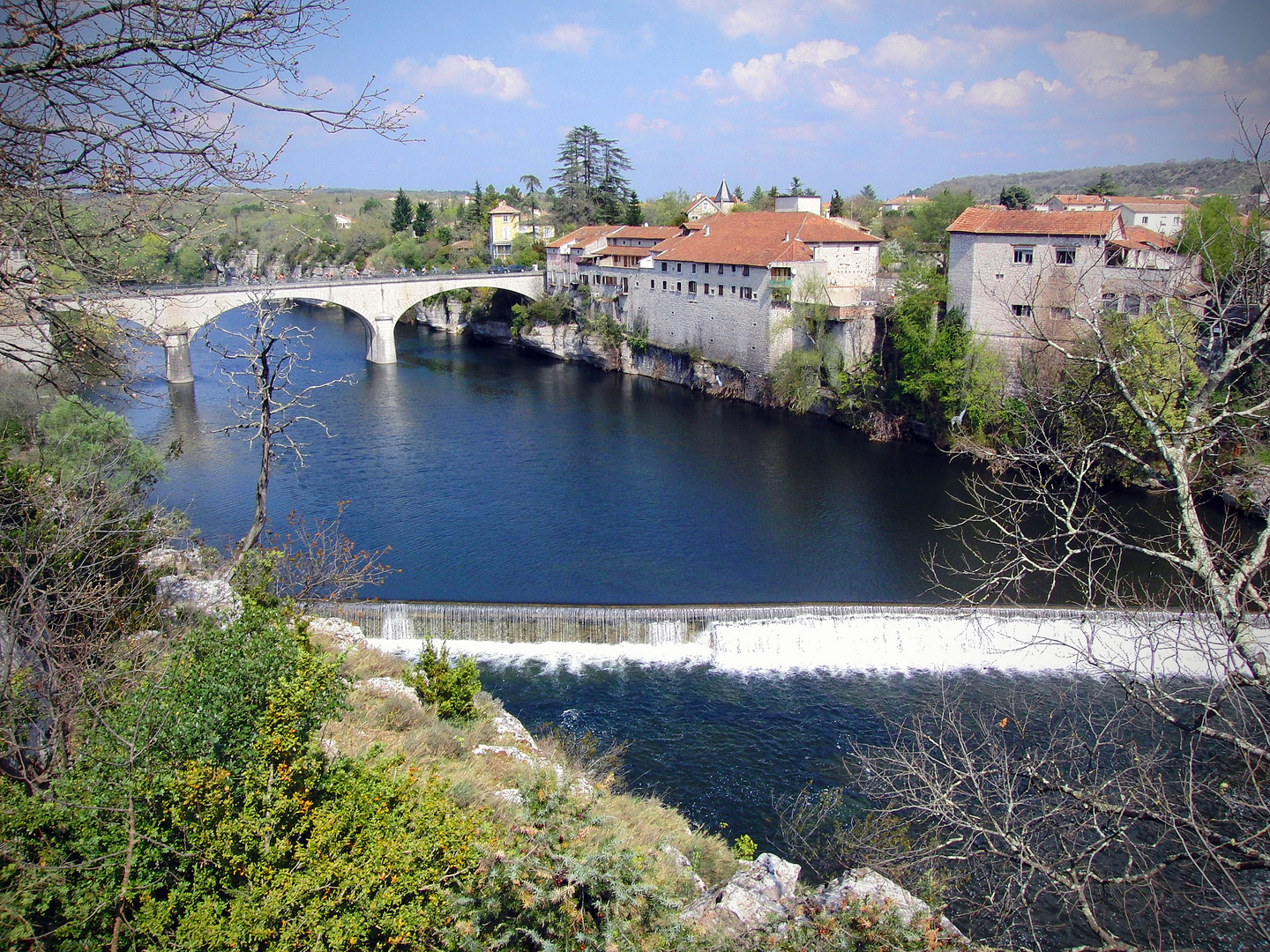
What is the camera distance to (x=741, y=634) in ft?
54.7

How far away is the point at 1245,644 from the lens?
4.57m

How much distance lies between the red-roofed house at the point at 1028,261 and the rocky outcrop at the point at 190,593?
21.8m

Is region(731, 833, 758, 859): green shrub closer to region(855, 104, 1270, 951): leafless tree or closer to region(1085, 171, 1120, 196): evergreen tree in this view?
region(855, 104, 1270, 951): leafless tree

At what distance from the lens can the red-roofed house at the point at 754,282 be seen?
3541cm

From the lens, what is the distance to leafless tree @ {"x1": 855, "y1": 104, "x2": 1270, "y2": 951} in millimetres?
4758

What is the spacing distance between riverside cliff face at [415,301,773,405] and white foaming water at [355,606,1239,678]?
797 inches

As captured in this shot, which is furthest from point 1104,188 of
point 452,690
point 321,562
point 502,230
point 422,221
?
point 452,690

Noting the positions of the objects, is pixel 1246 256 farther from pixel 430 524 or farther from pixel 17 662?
pixel 430 524

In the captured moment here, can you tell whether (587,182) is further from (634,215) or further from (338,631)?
(338,631)

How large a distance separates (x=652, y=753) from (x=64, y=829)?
9.09 metres

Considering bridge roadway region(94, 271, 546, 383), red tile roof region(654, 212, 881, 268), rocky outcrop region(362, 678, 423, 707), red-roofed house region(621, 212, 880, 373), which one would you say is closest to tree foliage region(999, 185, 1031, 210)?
red tile roof region(654, 212, 881, 268)

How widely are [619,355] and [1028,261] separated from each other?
70.0 feet

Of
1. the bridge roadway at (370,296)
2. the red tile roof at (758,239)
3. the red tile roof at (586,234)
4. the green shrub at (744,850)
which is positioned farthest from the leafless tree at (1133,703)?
the bridge roadway at (370,296)

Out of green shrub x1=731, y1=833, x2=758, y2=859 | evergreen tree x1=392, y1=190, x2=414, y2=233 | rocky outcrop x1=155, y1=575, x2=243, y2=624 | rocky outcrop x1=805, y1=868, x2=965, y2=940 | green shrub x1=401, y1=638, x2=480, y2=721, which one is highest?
evergreen tree x1=392, y1=190, x2=414, y2=233
